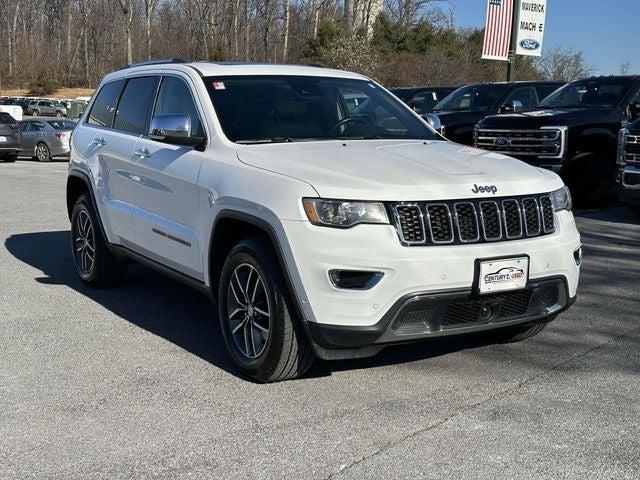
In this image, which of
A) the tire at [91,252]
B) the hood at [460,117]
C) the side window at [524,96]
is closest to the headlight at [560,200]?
the tire at [91,252]

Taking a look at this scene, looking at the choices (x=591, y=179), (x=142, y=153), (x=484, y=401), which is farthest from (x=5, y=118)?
(x=484, y=401)

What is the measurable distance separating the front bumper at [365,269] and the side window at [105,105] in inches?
124

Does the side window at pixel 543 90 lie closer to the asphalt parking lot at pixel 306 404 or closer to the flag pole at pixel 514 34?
the flag pole at pixel 514 34

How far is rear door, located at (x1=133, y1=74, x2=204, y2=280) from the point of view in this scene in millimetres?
5254

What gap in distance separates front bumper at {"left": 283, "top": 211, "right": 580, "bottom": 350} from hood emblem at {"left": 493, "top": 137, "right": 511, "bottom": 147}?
27.0ft

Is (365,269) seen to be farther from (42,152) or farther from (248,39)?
(248,39)

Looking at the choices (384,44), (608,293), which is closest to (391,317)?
(608,293)

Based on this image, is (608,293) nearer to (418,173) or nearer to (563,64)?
(418,173)

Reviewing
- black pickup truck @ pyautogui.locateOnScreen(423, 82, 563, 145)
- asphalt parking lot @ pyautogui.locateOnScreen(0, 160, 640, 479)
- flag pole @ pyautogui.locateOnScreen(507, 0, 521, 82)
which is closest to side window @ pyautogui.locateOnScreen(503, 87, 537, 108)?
black pickup truck @ pyautogui.locateOnScreen(423, 82, 563, 145)

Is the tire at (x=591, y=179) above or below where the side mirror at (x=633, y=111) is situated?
below

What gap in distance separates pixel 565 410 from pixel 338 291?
1.30 meters

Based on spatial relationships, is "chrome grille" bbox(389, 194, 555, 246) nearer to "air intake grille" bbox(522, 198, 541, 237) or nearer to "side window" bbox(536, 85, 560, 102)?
"air intake grille" bbox(522, 198, 541, 237)

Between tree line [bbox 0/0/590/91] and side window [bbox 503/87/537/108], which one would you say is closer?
side window [bbox 503/87/537/108]

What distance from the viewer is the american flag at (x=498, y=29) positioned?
25484 mm
